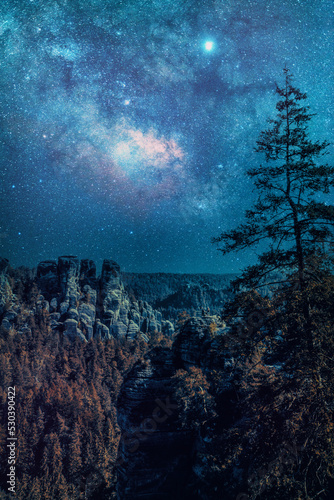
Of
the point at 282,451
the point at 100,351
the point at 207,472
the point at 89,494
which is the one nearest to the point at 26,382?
the point at 100,351

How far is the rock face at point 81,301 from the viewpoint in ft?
300

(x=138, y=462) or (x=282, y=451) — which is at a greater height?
(x=282, y=451)

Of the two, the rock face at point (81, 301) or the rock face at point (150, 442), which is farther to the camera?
the rock face at point (81, 301)

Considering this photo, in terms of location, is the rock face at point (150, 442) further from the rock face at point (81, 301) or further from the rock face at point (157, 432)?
the rock face at point (81, 301)

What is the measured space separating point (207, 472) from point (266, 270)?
18021 mm

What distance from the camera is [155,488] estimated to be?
875 inches

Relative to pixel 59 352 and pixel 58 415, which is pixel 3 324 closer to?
pixel 59 352

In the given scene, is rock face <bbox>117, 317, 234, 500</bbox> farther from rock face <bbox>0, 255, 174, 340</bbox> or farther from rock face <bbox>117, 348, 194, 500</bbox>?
rock face <bbox>0, 255, 174, 340</bbox>

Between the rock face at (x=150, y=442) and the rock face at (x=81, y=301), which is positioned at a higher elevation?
the rock face at (x=81, y=301)

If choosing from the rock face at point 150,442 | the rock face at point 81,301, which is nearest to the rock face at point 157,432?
the rock face at point 150,442

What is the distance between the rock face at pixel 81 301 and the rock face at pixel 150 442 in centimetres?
7045

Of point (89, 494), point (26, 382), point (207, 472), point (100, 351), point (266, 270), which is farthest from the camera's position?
point (100, 351)

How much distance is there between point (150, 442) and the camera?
75.8 ft

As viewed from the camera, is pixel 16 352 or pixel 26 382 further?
pixel 16 352
